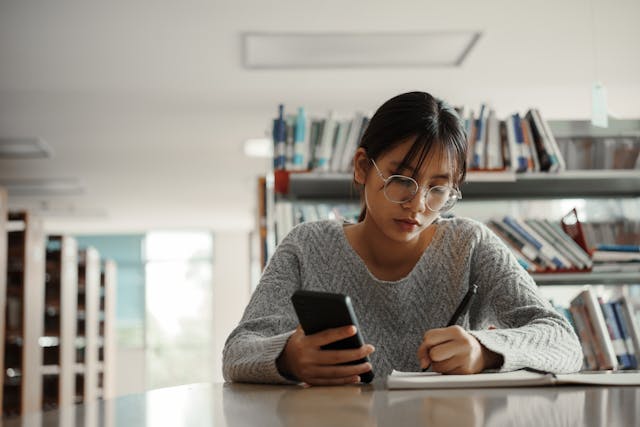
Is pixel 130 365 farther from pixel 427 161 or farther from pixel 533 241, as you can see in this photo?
pixel 427 161

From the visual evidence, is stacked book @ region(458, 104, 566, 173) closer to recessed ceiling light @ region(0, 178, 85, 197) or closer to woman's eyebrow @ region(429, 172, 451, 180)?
woman's eyebrow @ region(429, 172, 451, 180)

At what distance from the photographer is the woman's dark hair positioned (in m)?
1.30

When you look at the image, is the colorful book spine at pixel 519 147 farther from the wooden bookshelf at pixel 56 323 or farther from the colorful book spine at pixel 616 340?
the wooden bookshelf at pixel 56 323

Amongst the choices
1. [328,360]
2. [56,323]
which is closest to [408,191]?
[328,360]

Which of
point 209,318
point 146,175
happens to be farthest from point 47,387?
point 209,318

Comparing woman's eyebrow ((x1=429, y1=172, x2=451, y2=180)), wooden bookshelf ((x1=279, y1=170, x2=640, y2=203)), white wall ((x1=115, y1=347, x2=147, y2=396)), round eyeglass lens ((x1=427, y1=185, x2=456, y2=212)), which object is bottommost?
white wall ((x1=115, y1=347, x2=147, y2=396))

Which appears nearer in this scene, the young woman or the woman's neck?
the young woman

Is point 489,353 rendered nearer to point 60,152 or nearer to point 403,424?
point 403,424

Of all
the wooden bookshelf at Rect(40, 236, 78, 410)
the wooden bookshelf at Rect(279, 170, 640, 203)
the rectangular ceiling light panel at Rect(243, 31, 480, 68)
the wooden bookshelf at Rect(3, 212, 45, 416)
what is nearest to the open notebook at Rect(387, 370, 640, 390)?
the wooden bookshelf at Rect(279, 170, 640, 203)

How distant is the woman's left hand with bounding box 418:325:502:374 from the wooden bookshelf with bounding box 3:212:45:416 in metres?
5.38

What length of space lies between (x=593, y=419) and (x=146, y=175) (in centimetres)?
720

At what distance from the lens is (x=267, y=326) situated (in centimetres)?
127

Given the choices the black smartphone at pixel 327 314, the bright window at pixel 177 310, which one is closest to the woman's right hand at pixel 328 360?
the black smartphone at pixel 327 314

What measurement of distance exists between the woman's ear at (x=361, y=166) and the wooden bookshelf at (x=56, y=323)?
6057 mm
